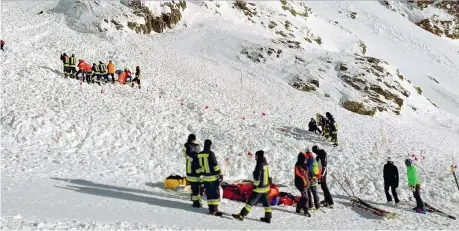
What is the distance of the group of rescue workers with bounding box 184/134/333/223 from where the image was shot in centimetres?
1005

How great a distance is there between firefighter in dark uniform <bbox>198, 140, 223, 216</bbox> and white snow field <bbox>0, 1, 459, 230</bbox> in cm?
35

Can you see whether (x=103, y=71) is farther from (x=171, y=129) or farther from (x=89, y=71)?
(x=171, y=129)

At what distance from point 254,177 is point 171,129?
29.3 ft

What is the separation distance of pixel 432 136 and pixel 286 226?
2170 cm

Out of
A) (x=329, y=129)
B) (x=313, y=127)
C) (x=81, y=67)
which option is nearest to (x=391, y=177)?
(x=329, y=129)

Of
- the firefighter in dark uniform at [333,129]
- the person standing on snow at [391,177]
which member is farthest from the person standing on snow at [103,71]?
the person standing on snow at [391,177]

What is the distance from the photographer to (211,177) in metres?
10.1

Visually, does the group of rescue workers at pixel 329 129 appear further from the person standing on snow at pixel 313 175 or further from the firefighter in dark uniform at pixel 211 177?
the firefighter in dark uniform at pixel 211 177

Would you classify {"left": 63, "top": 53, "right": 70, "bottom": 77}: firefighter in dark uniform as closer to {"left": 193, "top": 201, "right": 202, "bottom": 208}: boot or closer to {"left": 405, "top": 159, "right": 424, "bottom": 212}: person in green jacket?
{"left": 193, "top": 201, "right": 202, "bottom": 208}: boot

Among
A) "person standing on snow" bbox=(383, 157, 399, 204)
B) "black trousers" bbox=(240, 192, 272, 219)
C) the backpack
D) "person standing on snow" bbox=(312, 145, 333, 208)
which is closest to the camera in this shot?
"black trousers" bbox=(240, 192, 272, 219)

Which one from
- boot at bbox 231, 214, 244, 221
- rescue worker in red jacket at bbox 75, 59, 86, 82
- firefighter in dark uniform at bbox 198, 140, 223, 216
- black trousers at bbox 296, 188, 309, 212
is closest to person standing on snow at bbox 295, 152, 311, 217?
black trousers at bbox 296, 188, 309, 212

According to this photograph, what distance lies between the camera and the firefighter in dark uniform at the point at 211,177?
10078 mm

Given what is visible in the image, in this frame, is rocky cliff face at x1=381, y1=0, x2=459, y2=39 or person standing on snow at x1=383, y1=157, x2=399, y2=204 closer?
person standing on snow at x1=383, y1=157, x2=399, y2=204

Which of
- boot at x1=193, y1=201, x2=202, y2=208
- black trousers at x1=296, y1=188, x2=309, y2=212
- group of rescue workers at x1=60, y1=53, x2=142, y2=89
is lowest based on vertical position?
boot at x1=193, y1=201, x2=202, y2=208
